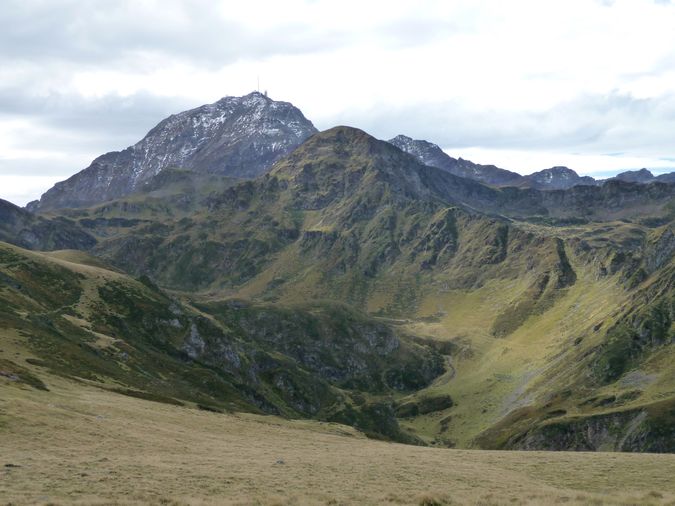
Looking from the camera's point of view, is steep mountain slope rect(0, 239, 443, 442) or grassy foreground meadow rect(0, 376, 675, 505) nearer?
grassy foreground meadow rect(0, 376, 675, 505)

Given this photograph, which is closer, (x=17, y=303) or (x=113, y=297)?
(x=17, y=303)

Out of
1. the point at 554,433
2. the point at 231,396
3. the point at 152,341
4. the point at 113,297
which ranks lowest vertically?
the point at 554,433

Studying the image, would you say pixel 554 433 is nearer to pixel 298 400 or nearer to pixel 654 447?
pixel 654 447

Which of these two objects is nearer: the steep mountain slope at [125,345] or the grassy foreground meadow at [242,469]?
the grassy foreground meadow at [242,469]

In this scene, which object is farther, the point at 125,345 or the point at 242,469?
the point at 125,345

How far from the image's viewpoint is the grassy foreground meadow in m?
33.5

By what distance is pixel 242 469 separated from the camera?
41406 millimetres

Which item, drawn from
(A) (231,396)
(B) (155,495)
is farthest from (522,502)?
(A) (231,396)

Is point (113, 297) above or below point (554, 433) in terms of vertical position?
above

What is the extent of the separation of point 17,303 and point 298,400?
97.0 meters

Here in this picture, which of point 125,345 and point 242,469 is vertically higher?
point 242,469

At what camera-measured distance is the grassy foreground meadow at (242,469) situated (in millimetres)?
33469

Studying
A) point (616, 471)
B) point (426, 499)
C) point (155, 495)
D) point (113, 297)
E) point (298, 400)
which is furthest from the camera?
point (298, 400)

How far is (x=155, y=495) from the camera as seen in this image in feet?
105
